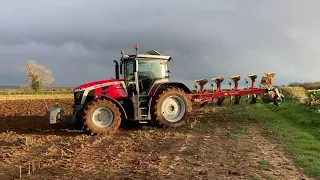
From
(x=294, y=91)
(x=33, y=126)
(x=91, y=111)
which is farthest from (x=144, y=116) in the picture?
(x=294, y=91)

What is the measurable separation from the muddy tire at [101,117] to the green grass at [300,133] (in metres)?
5.32

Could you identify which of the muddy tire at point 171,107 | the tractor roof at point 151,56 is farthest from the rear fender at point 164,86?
the tractor roof at point 151,56

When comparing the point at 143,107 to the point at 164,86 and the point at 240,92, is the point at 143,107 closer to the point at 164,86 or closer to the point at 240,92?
the point at 164,86

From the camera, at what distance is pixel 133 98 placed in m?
13.5

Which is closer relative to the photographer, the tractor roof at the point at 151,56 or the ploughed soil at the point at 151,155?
the ploughed soil at the point at 151,155

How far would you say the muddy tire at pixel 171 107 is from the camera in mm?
13609

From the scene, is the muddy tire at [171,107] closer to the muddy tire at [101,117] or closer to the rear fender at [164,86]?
the rear fender at [164,86]

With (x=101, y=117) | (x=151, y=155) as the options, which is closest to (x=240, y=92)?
(x=101, y=117)

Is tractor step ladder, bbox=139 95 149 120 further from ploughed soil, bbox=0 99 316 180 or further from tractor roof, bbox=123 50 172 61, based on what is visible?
tractor roof, bbox=123 50 172 61

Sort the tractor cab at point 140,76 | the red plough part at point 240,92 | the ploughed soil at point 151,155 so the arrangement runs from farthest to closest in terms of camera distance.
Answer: the red plough part at point 240,92
the tractor cab at point 140,76
the ploughed soil at point 151,155

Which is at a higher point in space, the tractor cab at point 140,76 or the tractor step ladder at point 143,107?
the tractor cab at point 140,76

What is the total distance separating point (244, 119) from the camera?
56.0ft

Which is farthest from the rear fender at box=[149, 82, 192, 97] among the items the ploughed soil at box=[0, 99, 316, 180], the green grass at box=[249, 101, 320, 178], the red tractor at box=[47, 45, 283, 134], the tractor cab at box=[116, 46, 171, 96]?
the green grass at box=[249, 101, 320, 178]

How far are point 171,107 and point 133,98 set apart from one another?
1585 mm
